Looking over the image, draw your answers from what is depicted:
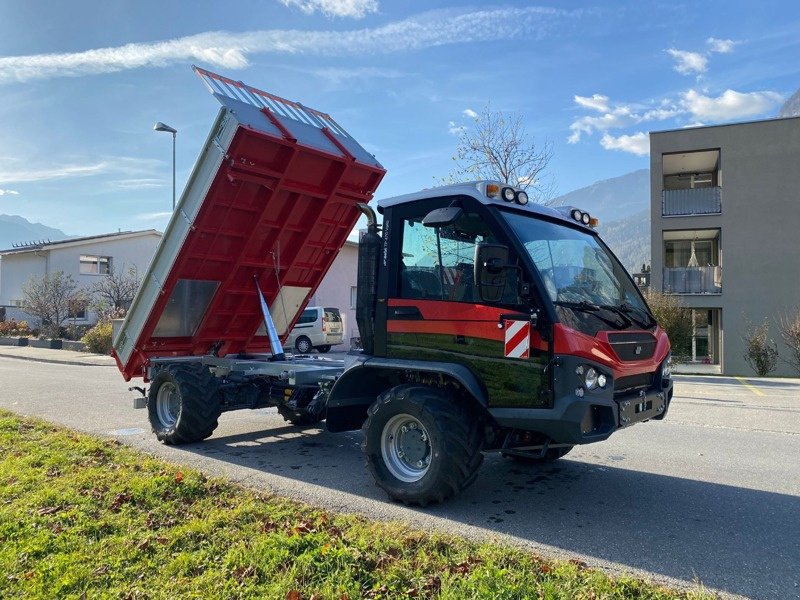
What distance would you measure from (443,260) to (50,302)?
1167 inches

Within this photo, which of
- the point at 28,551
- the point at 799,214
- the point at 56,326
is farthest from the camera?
the point at 56,326

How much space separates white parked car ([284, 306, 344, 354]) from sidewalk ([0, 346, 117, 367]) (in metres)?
7.18

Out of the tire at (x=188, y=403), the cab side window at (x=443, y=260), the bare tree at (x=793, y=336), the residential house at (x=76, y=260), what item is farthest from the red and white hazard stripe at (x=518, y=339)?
the residential house at (x=76, y=260)

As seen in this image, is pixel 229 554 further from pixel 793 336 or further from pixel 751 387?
pixel 793 336

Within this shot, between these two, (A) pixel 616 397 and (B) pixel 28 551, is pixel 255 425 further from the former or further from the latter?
(A) pixel 616 397

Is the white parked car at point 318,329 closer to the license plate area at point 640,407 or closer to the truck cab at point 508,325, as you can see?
the truck cab at point 508,325

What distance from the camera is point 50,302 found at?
1147 inches

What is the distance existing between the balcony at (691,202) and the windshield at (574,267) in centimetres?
2206

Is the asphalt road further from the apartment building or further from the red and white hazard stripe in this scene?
the apartment building

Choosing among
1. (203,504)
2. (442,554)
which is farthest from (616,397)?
(203,504)

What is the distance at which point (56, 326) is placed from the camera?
2855 cm

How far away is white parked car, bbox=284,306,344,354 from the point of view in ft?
81.5

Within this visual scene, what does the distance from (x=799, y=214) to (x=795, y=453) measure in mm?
20918

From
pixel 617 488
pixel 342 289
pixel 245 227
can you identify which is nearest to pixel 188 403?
pixel 245 227
